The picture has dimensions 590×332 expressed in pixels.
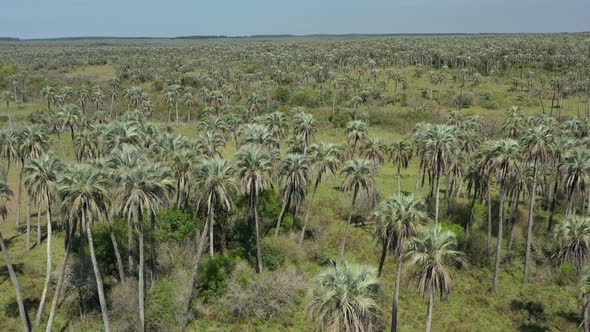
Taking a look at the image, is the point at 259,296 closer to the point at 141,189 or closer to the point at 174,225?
the point at 174,225

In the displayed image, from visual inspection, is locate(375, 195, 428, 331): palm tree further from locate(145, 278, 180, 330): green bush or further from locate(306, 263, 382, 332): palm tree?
locate(145, 278, 180, 330): green bush

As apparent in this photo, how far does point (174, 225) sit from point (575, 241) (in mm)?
35682

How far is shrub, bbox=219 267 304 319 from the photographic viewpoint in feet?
130

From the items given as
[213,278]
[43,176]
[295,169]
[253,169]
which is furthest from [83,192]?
[295,169]

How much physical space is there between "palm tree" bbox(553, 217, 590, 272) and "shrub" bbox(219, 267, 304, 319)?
75.5ft

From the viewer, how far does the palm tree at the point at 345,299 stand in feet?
81.4

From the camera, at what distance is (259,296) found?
4012 cm

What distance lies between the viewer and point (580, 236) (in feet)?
118

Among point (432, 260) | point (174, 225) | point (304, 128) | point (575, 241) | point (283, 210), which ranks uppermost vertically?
point (304, 128)

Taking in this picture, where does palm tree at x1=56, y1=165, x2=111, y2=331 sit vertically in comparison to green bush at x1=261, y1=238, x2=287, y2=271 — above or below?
above

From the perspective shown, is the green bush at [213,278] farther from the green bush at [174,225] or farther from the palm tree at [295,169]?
the palm tree at [295,169]

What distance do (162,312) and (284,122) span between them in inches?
1265

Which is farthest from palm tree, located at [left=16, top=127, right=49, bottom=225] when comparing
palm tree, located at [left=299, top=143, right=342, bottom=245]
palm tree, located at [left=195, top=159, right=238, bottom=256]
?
palm tree, located at [left=299, top=143, right=342, bottom=245]

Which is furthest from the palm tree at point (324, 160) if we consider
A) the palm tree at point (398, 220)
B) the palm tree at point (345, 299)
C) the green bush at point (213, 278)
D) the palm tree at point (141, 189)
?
the palm tree at point (345, 299)
